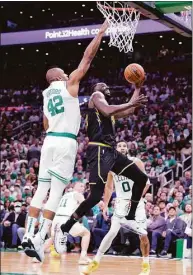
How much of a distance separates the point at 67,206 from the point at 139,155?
307 inches

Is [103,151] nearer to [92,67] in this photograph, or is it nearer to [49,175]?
[49,175]

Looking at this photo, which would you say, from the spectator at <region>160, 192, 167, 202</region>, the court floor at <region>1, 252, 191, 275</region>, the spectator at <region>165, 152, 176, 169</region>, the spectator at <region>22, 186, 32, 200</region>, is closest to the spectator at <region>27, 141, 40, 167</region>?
the spectator at <region>22, 186, 32, 200</region>

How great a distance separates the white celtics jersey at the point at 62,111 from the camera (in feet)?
21.3

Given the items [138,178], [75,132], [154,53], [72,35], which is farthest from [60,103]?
[154,53]

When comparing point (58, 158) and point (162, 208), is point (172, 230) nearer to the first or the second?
point (162, 208)

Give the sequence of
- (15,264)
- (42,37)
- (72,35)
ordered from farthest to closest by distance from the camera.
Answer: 1. (42,37)
2. (72,35)
3. (15,264)

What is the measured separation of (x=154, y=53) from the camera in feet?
88.3

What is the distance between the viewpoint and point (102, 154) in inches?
286

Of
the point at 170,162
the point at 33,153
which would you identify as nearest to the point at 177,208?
the point at 170,162

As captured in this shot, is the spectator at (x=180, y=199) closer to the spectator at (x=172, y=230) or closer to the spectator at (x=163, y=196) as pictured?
the spectator at (x=163, y=196)

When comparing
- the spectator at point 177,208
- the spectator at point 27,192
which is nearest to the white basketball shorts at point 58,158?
the spectator at point 177,208

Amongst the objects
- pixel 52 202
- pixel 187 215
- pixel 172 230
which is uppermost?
pixel 52 202

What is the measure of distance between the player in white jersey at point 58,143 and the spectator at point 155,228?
20.6ft

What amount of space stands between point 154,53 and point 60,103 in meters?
20.9
